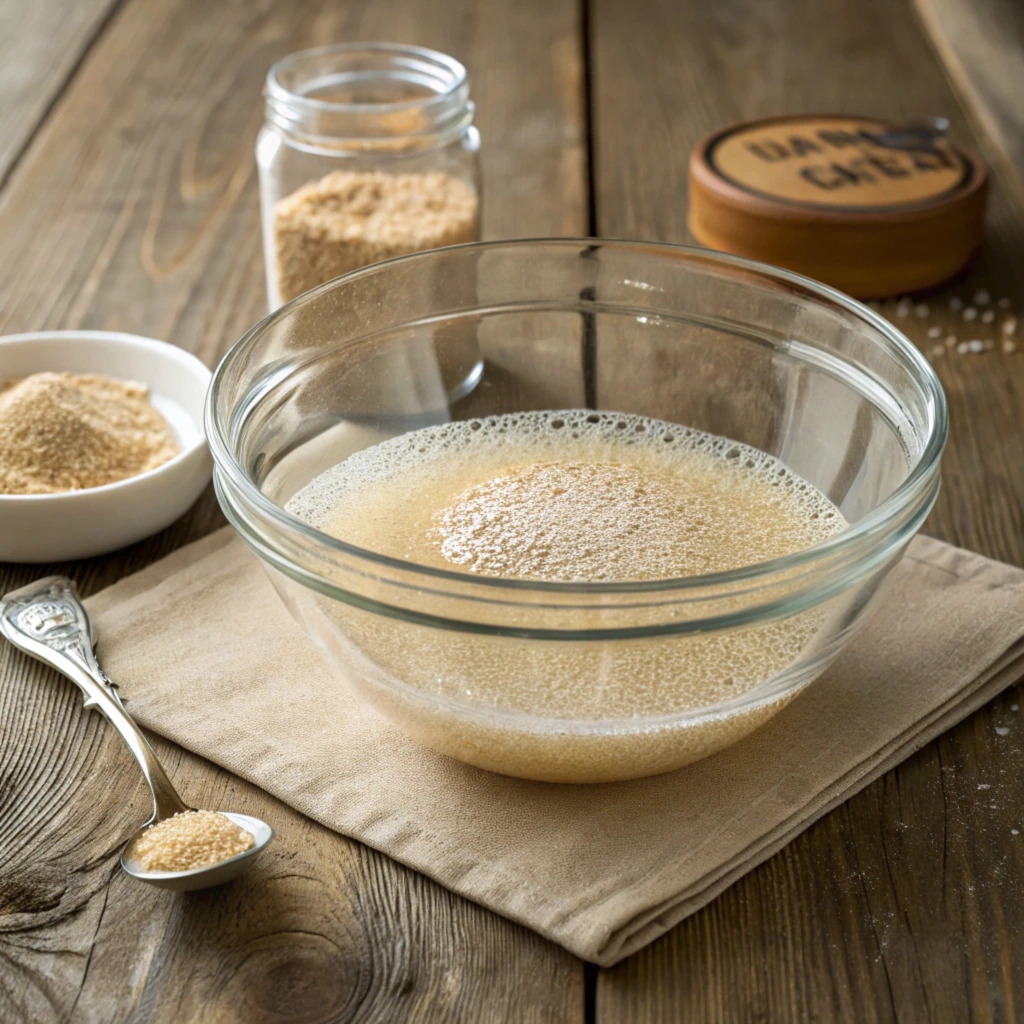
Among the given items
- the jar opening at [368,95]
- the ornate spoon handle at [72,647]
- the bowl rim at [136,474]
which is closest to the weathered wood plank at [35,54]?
the jar opening at [368,95]

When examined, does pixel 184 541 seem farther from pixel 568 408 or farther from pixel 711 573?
pixel 711 573

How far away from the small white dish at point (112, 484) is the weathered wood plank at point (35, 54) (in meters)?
0.66

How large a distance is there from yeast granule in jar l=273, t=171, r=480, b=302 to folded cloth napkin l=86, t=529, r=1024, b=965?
41 cm

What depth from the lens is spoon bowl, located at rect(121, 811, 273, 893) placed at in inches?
29.3

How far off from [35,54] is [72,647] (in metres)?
1.52

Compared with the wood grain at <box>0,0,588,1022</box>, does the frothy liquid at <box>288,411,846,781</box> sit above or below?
above

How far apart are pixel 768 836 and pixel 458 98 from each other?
0.90m

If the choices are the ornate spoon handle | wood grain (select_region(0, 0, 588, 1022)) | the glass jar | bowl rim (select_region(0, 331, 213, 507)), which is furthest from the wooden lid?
the ornate spoon handle

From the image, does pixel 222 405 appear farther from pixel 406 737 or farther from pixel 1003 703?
pixel 1003 703

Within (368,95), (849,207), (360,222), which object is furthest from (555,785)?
(368,95)

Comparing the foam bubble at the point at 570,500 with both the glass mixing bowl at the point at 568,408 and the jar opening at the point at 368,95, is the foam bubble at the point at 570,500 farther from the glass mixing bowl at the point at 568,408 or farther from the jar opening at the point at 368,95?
the jar opening at the point at 368,95

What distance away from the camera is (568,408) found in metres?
1.11

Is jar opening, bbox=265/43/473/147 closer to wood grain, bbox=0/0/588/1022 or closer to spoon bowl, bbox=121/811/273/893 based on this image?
wood grain, bbox=0/0/588/1022

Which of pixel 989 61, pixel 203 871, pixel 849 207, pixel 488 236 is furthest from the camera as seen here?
pixel 989 61
